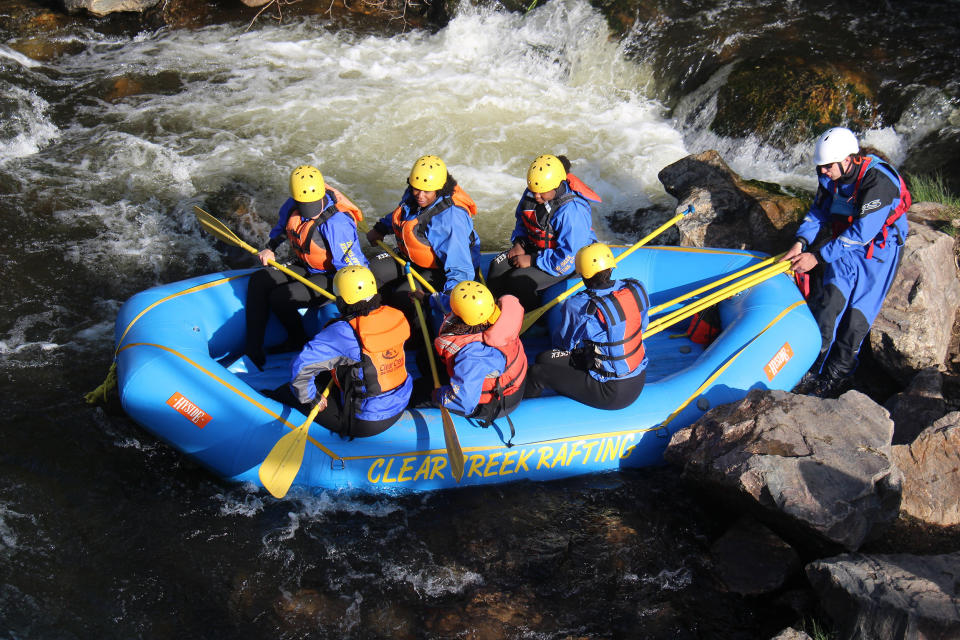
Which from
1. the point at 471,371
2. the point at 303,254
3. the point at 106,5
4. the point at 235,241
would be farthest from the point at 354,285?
the point at 106,5

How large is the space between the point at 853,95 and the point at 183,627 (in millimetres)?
7635

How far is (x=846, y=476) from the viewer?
385cm

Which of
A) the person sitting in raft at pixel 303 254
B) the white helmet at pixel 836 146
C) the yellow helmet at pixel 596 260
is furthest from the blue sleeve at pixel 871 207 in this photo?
the person sitting in raft at pixel 303 254

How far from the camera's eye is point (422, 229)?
5070 millimetres

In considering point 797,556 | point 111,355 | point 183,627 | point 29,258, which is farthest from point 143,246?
point 797,556

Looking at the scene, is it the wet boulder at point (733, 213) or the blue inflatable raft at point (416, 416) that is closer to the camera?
the blue inflatable raft at point (416, 416)

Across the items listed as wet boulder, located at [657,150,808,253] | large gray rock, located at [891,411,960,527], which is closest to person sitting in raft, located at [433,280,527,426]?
large gray rock, located at [891,411,960,527]

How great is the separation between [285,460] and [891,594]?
3029mm

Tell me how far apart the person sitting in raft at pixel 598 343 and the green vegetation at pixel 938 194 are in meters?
2.87

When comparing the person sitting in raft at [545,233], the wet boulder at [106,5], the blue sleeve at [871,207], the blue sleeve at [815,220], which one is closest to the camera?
the blue sleeve at [871,207]

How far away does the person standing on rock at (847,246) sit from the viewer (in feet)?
16.0

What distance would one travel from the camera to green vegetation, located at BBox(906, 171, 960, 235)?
5.78 metres

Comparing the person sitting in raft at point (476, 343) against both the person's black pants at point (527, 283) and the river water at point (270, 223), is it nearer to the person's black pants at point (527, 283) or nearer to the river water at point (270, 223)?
the river water at point (270, 223)

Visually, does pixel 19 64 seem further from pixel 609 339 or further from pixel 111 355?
pixel 609 339
